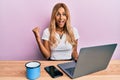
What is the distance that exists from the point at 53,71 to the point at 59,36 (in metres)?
0.60

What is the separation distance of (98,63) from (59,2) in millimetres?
937

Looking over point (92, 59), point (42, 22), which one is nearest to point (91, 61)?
point (92, 59)

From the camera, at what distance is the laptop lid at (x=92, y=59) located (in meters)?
1.04

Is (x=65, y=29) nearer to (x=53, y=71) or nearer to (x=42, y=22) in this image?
(x=42, y=22)

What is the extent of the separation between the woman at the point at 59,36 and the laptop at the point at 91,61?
19.4 inches

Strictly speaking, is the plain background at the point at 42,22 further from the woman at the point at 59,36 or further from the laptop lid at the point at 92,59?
the laptop lid at the point at 92,59

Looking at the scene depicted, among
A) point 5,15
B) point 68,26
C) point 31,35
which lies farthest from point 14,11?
point 68,26

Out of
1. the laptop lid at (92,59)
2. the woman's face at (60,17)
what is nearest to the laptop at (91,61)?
the laptop lid at (92,59)

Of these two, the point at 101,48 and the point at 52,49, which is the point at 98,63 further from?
the point at 52,49

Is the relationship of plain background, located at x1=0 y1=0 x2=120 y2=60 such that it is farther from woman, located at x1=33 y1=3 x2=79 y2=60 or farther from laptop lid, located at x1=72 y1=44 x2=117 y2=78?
laptop lid, located at x1=72 y1=44 x2=117 y2=78

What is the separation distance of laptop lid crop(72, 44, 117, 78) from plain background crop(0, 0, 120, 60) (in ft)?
2.65

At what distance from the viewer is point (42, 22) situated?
6.19 ft

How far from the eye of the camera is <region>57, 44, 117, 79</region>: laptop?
1.04 meters

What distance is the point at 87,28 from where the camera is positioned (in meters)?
1.95
